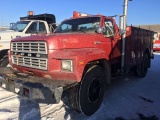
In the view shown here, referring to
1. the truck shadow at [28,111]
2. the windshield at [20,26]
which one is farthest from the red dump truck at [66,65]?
the windshield at [20,26]

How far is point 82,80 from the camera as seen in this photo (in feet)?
14.1

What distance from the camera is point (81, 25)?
19.3 ft

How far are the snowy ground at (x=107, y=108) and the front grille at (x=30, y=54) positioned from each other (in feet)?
3.44

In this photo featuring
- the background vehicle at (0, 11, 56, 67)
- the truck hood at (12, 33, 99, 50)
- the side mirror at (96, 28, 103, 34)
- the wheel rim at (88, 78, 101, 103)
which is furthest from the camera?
the background vehicle at (0, 11, 56, 67)

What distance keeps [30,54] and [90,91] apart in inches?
61.4

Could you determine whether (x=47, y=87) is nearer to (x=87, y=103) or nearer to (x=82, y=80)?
(x=82, y=80)

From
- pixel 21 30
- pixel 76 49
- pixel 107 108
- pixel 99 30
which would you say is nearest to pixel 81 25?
pixel 99 30

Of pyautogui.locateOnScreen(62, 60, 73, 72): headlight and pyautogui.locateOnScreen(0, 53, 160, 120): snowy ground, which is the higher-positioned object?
pyautogui.locateOnScreen(62, 60, 73, 72): headlight

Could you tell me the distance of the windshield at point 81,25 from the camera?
5.68 meters

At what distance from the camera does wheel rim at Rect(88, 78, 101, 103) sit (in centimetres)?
468

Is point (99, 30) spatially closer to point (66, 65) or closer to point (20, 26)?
point (66, 65)

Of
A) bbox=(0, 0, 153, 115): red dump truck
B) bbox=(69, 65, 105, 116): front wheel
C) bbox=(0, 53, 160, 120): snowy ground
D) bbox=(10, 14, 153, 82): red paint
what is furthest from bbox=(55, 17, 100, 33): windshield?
bbox=(0, 53, 160, 120): snowy ground

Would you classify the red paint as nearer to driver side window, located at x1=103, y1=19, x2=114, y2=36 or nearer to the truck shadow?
driver side window, located at x1=103, y1=19, x2=114, y2=36

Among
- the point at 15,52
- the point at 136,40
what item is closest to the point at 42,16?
the point at 136,40
